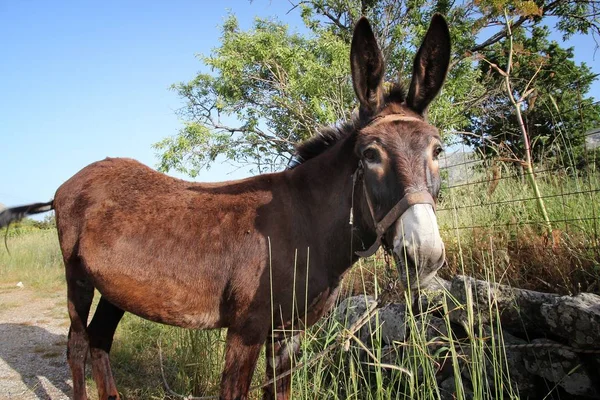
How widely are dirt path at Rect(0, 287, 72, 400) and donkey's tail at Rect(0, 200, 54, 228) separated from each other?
Result: 5.33 ft

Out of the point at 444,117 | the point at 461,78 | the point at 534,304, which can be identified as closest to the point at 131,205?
the point at 534,304

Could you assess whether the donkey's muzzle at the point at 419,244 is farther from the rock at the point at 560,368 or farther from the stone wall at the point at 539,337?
the rock at the point at 560,368

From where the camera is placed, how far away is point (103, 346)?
11.4 feet

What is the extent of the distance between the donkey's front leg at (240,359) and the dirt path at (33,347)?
7.84 feet

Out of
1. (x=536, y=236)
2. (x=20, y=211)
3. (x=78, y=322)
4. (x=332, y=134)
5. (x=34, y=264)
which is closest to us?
(x=332, y=134)

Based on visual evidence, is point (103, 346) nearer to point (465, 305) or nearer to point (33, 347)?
point (33, 347)

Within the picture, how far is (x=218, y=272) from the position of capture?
8.25 feet

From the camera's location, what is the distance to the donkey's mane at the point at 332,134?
8.03 feet

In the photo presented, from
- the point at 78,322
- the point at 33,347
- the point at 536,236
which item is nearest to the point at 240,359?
the point at 78,322

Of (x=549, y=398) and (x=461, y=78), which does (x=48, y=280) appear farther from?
(x=461, y=78)

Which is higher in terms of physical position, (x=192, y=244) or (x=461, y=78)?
(x=461, y=78)

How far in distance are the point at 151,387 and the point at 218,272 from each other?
199 cm

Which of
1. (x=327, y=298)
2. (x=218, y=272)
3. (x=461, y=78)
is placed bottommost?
(x=327, y=298)

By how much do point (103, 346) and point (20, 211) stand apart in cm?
174
